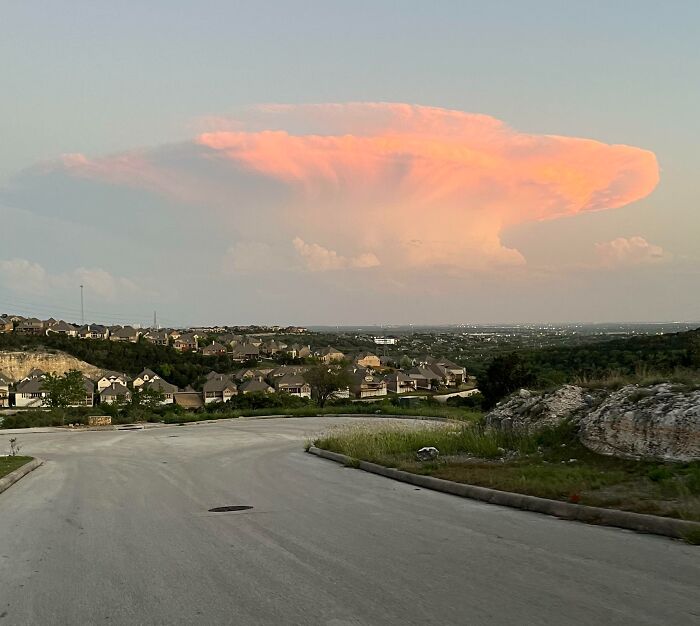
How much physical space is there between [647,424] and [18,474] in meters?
14.0

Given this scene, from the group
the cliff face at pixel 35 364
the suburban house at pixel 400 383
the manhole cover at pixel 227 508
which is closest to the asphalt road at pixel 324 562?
the manhole cover at pixel 227 508

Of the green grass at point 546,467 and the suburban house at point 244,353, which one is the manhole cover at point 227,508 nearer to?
the green grass at point 546,467

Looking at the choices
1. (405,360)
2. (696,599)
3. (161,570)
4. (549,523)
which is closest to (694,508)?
(549,523)

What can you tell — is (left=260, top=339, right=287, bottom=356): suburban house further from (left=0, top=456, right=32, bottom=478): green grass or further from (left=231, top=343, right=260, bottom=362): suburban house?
(left=0, top=456, right=32, bottom=478): green grass

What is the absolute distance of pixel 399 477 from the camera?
14.0 meters

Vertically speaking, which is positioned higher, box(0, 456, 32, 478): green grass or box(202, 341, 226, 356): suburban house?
box(0, 456, 32, 478): green grass

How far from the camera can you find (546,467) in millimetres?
12922

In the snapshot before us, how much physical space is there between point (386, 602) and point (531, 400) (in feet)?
40.9

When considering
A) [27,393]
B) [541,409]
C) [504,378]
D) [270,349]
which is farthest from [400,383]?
[541,409]

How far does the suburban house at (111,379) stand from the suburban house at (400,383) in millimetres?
37639

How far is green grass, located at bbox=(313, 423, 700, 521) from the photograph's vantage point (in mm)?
9648

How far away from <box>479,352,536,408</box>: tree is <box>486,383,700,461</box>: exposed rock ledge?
21.7m

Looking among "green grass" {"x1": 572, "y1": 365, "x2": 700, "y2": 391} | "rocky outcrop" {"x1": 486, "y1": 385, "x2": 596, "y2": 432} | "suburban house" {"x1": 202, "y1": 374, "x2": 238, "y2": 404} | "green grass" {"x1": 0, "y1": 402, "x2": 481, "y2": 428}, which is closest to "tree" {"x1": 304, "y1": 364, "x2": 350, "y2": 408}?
"green grass" {"x1": 0, "y1": 402, "x2": 481, "y2": 428}

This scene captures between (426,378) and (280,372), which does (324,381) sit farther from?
(280,372)
